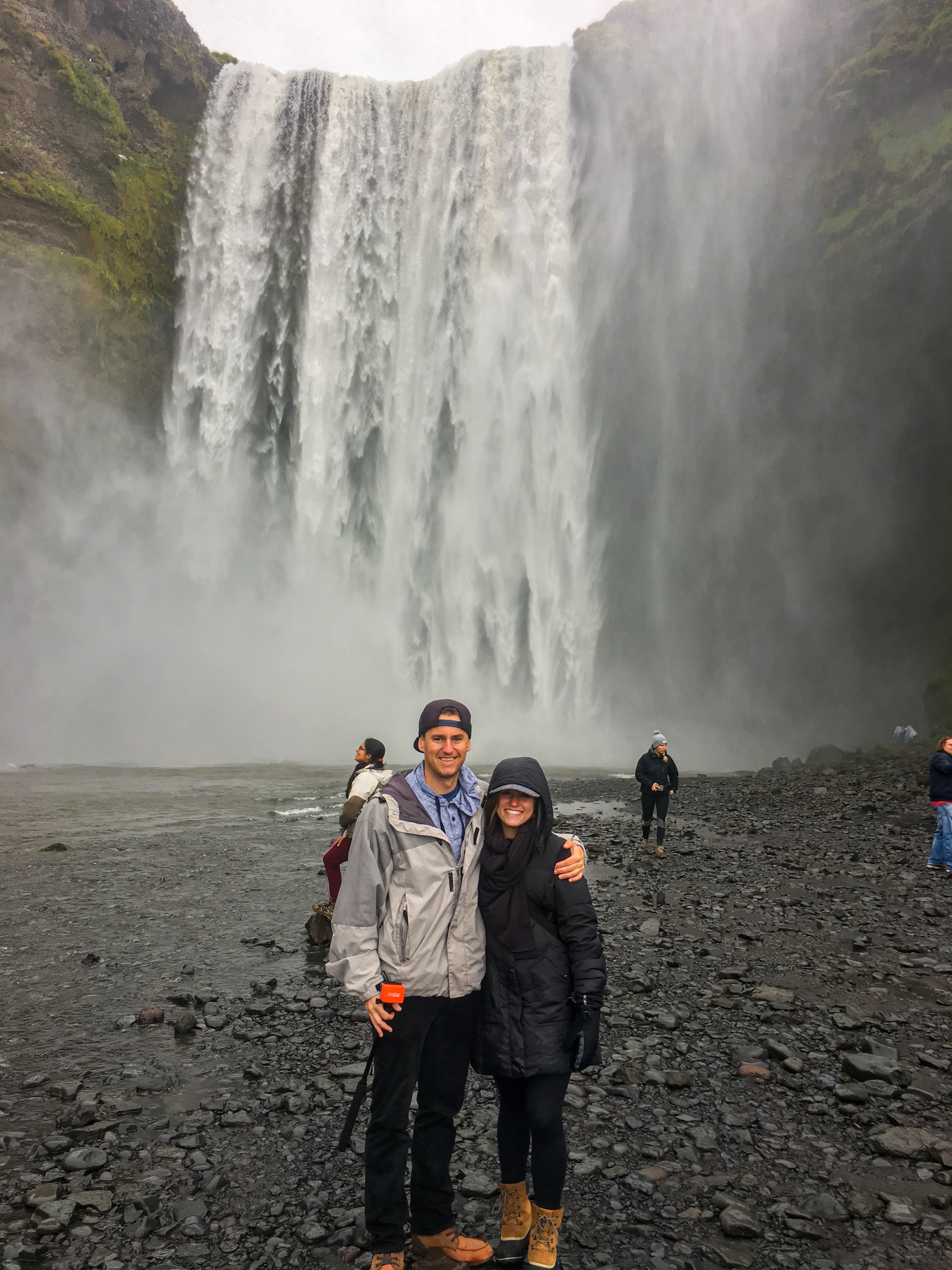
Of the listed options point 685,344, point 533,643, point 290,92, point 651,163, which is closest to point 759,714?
point 533,643

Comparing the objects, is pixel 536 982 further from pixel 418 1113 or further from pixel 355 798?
pixel 355 798

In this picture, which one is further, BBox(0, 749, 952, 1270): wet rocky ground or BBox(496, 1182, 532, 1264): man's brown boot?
BBox(0, 749, 952, 1270): wet rocky ground

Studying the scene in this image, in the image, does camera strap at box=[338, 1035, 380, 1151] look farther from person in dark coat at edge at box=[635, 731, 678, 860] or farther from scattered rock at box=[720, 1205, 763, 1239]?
person in dark coat at edge at box=[635, 731, 678, 860]

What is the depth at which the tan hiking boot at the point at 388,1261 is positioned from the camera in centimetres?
309

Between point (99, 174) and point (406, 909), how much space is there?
47.0 metres

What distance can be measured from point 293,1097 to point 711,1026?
10.4ft

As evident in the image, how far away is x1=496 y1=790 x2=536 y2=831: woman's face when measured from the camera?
3168 millimetres

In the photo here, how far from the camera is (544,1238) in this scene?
10.4 feet

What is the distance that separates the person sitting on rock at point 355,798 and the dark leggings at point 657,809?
600cm

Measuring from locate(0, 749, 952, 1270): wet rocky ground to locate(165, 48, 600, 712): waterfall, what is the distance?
25.5 m

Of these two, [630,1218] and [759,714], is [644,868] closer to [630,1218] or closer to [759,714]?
[630,1218]

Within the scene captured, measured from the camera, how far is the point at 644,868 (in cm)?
1114

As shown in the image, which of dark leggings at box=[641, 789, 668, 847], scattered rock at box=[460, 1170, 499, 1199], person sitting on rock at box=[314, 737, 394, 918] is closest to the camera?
scattered rock at box=[460, 1170, 499, 1199]

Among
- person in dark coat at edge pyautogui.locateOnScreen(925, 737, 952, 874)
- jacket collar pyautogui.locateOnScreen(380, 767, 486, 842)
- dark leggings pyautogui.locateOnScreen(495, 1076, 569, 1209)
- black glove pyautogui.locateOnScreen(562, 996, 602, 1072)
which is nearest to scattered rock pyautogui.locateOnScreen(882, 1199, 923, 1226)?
dark leggings pyautogui.locateOnScreen(495, 1076, 569, 1209)
